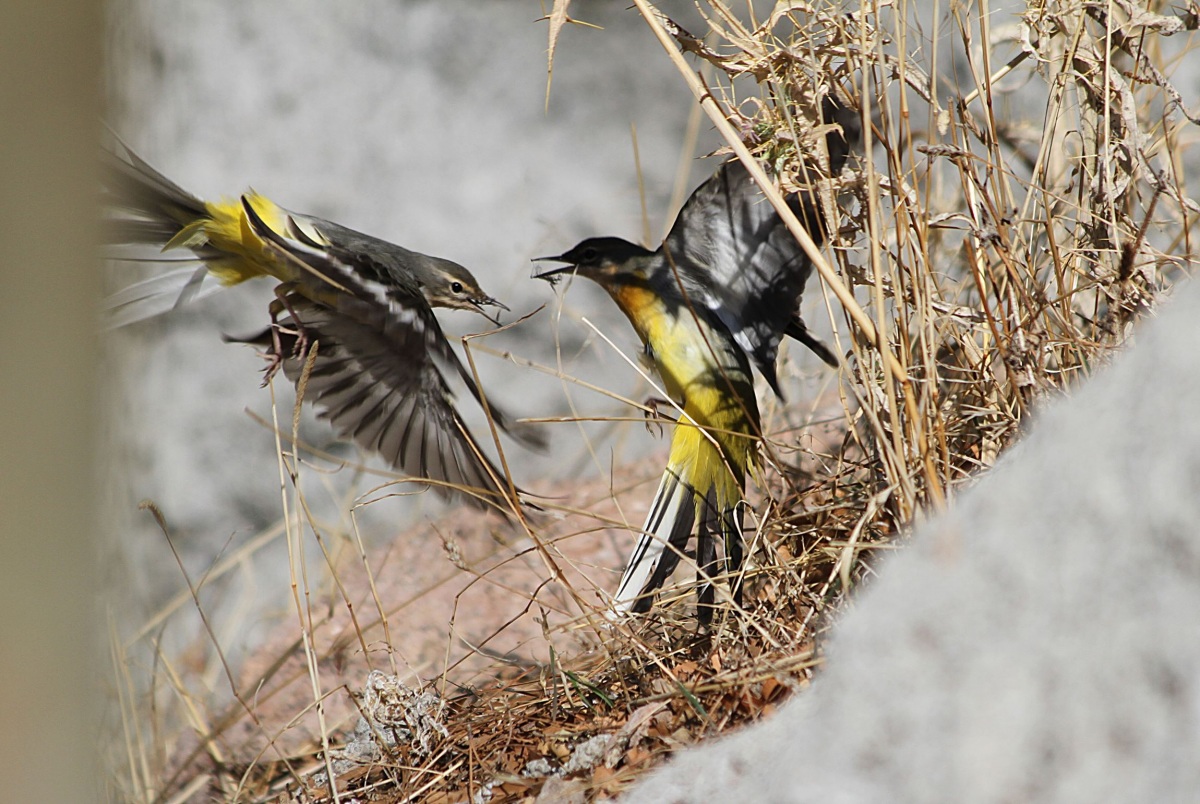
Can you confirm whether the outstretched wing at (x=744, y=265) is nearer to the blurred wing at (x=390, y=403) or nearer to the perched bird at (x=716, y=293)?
the perched bird at (x=716, y=293)

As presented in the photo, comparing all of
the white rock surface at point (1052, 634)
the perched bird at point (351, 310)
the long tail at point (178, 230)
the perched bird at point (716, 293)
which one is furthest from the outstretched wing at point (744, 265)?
the white rock surface at point (1052, 634)

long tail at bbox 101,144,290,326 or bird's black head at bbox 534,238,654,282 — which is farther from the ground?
long tail at bbox 101,144,290,326

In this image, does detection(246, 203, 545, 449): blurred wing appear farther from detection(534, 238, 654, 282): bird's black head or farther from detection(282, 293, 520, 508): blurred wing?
detection(534, 238, 654, 282): bird's black head

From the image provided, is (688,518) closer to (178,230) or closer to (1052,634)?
(1052,634)

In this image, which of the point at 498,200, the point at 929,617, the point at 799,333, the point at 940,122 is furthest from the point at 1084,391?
the point at 498,200

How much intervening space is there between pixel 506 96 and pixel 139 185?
114 cm

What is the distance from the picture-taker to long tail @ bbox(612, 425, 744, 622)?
1.33 metres

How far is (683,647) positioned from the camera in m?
1.21

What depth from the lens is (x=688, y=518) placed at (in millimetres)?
1471

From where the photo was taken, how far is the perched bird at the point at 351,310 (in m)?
1.49

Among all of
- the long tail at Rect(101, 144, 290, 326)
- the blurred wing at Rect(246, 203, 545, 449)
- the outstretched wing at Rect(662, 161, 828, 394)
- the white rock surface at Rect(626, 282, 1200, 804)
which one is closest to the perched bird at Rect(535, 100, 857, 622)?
the outstretched wing at Rect(662, 161, 828, 394)

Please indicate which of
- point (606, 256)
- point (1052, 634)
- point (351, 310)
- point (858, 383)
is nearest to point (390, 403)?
point (351, 310)

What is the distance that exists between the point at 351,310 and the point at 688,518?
553 millimetres

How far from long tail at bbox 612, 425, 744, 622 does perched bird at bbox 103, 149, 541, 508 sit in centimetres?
23
